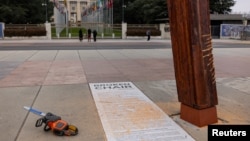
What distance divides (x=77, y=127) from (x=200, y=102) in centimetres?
212

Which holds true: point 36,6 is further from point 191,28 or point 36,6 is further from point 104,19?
point 191,28


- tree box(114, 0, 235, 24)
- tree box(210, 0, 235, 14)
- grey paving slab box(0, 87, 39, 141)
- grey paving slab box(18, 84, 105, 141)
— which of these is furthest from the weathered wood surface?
tree box(210, 0, 235, 14)

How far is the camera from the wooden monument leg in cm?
488

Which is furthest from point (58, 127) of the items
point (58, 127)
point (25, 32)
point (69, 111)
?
point (25, 32)

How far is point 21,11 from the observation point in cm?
5156

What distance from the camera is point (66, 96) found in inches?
279

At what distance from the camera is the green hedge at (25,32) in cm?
3909

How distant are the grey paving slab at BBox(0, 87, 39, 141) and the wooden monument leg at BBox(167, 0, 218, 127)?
2.95m

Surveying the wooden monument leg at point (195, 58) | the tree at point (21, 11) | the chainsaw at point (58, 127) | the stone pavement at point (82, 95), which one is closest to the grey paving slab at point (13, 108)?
the stone pavement at point (82, 95)

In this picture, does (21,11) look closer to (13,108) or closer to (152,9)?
(152,9)

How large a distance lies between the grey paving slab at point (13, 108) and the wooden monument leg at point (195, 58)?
2.95 meters

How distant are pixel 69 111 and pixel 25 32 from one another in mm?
36645

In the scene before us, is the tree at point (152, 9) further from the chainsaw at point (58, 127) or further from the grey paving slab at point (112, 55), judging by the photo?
the chainsaw at point (58, 127)

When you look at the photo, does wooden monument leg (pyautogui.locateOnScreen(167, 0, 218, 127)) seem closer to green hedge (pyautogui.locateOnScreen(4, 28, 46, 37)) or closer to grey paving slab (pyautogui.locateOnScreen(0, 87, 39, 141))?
grey paving slab (pyautogui.locateOnScreen(0, 87, 39, 141))
